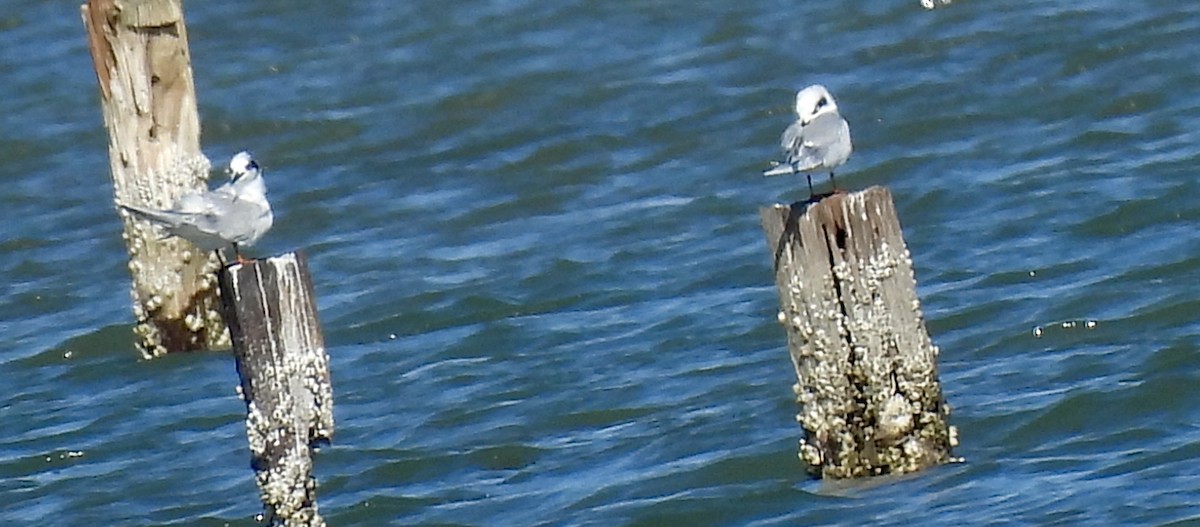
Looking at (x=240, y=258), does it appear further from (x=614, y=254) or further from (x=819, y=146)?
(x=614, y=254)

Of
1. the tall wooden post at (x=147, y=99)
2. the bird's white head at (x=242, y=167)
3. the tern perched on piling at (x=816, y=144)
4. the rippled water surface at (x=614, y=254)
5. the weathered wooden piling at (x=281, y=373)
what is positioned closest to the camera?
the weathered wooden piling at (x=281, y=373)

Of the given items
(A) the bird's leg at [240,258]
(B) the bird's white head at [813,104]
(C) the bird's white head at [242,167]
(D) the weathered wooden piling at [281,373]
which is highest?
(C) the bird's white head at [242,167]

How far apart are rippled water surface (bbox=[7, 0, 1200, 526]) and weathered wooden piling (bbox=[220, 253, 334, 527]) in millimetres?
1167

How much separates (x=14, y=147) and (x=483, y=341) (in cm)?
592

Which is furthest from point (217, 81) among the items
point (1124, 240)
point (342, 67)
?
point (1124, 240)

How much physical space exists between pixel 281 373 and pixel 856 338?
1774 mm

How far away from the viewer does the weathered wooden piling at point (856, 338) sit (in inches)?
297

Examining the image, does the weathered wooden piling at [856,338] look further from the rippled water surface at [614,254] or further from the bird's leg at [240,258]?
the bird's leg at [240,258]

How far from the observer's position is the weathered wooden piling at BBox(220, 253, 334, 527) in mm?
7152

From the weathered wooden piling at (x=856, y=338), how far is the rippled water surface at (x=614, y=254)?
152 millimetres

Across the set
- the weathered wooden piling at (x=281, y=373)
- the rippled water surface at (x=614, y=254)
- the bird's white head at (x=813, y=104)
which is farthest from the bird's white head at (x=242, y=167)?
the bird's white head at (x=813, y=104)

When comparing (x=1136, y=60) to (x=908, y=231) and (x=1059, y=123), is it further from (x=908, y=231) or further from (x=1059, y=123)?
(x=908, y=231)

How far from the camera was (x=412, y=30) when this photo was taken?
17.6 m

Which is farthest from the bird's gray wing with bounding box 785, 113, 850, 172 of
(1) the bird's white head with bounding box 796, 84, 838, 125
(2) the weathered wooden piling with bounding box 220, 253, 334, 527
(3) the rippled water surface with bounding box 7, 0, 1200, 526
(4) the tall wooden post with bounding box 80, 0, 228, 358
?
(4) the tall wooden post with bounding box 80, 0, 228, 358
